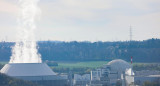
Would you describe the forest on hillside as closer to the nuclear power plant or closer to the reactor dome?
the reactor dome

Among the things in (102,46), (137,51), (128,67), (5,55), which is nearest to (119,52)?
(137,51)

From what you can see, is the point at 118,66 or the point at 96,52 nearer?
the point at 118,66

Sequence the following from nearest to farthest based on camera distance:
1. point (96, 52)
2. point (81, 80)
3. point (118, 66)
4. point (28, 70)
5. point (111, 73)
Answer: point (28, 70) → point (81, 80) → point (111, 73) → point (118, 66) → point (96, 52)

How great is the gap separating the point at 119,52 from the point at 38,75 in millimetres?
79546

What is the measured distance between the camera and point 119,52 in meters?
164

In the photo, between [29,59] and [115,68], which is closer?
[29,59]

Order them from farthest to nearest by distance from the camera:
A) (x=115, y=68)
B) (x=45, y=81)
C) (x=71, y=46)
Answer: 1. (x=71, y=46)
2. (x=115, y=68)
3. (x=45, y=81)

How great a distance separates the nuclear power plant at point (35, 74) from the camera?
84500mm

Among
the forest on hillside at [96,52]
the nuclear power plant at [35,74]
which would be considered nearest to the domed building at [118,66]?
the nuclear power plant at [35,74]

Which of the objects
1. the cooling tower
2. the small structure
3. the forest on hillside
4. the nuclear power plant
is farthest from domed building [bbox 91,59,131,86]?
the forest on hillside

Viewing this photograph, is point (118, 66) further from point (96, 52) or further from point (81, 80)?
point (96, 52)

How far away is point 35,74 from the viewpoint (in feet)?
283

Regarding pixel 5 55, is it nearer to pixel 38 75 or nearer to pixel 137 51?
pixel 137 51

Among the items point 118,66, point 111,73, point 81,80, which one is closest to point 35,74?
point 81,80
